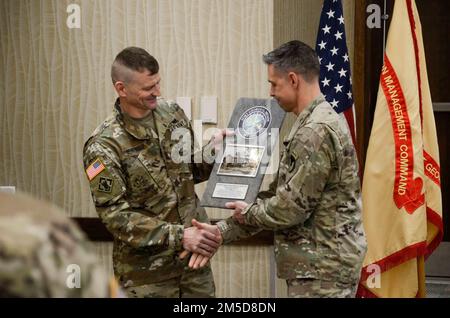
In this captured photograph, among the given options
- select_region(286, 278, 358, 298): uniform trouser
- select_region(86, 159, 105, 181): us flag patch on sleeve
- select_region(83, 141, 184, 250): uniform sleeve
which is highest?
select_region(86, 159, 105, 181): us flag patch on sleeve

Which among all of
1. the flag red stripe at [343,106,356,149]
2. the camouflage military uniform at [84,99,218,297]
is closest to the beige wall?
→ the flag red stripe at [343,106,356,149]

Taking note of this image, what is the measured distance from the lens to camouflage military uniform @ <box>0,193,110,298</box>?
76 centimetres

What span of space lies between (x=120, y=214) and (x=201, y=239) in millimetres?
325

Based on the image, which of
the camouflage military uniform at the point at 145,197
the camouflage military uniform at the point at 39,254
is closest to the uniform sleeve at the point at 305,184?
the camouflage military uniform at the point at 145,197

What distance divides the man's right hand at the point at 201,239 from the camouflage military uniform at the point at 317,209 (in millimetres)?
256

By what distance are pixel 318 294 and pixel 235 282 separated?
4.29 ft

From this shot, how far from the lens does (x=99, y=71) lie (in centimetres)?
404

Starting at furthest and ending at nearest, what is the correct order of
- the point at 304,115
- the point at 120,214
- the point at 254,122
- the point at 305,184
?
the point at 254,122, the point at 120,214, the point at 304,115, the point at 305,184

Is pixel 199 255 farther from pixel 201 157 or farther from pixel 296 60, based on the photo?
pixel 296 60

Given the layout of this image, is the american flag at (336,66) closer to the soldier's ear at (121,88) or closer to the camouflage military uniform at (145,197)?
the camouflage military uniform at (145,197)

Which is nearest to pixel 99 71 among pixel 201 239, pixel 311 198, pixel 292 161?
pixel 201 239

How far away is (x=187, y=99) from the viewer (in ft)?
13.0

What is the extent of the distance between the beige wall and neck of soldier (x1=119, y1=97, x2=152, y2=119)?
3.12ft

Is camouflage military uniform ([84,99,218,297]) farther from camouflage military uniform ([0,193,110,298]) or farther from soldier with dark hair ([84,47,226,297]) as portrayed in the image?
camouflage military uniform ([0,193,110,298])
